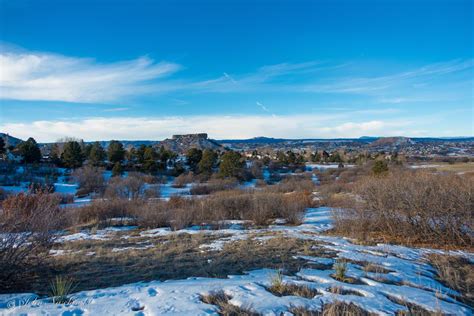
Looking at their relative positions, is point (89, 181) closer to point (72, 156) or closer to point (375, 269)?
point (72, 156)

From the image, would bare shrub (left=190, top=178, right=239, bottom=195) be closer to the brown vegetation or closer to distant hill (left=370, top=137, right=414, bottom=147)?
the brown vegetation

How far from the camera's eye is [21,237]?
6.27m

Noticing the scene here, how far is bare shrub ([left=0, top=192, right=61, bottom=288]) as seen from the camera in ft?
19.5

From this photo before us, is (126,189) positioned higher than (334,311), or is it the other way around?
(334,311)

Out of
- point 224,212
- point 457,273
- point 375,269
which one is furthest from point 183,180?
point 457,273

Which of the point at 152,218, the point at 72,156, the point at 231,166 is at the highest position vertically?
the point at 72,156

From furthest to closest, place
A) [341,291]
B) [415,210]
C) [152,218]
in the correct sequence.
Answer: [152,218] → [415,210] → [341,291]

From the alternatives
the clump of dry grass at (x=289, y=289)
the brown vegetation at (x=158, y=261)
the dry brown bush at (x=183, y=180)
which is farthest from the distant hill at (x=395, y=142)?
the clump of dry grass at (x=289, y=289)

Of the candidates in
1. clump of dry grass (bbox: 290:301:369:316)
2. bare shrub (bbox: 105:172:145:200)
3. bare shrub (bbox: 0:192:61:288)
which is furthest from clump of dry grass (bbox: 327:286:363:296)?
bare shrub (bbox: 105:172:145:200)

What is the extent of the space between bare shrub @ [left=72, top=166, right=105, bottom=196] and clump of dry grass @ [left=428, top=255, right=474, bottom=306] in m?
26.5

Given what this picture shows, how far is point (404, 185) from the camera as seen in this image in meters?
11.0

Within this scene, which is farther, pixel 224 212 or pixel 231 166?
pixel 231 166

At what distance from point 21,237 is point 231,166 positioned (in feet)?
104

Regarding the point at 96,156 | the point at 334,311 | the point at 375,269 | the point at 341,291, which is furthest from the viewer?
the point at 96,156
